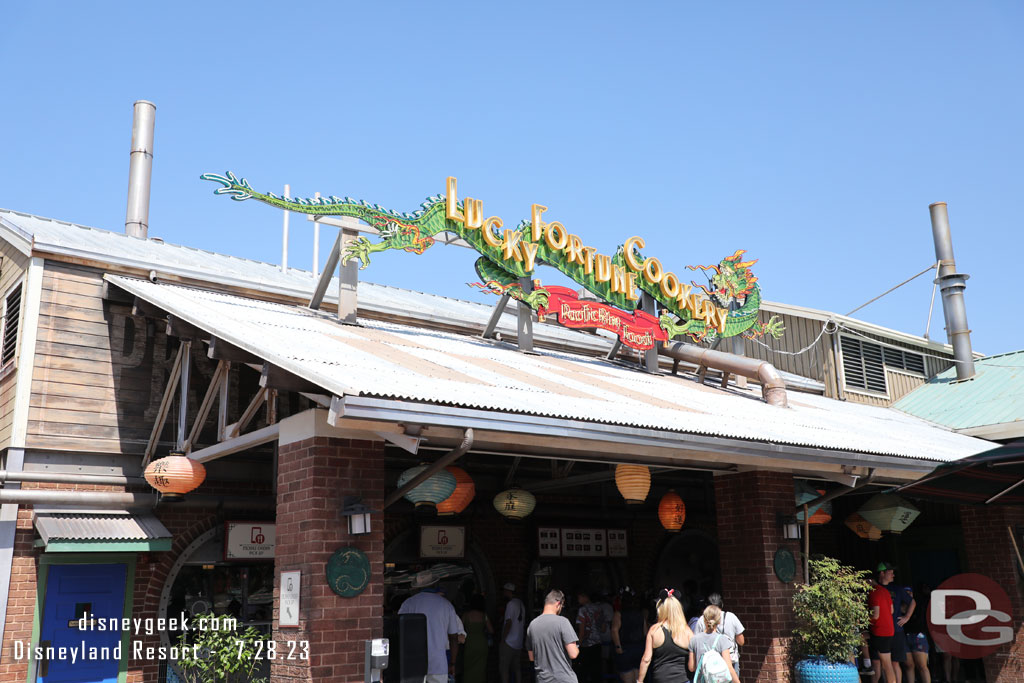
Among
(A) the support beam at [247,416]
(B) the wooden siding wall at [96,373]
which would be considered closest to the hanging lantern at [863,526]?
(B) the wooden siding wall at [96,373]

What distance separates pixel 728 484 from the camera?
10789 mm

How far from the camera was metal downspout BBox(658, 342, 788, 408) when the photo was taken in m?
13.8

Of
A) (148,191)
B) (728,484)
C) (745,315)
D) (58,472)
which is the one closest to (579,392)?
(728,484)

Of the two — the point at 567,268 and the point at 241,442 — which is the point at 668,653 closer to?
the point at 241,442

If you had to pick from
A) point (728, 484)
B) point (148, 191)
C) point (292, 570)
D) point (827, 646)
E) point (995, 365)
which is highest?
point (148, 191)

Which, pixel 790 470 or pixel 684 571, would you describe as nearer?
pixel 790 470

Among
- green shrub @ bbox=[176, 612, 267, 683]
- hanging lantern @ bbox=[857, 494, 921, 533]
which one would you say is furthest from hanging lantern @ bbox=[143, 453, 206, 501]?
hanging lantern @ bbox=[857, 494, 921, 533]

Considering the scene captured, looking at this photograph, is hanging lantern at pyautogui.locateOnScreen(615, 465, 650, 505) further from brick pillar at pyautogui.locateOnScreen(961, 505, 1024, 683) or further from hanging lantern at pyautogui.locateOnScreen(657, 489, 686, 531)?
brick pillar at pyautogui.locateOnScreen(961, 505, 1024, 683)

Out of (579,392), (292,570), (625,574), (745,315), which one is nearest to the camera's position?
(292,570)

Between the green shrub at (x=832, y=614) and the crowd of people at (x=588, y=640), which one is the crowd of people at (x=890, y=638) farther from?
the crowd of people at (x=588, y=640)

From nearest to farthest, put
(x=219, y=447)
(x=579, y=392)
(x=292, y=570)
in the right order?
(x=292, y=570), (x=219, y=447), (x=579, y=392)

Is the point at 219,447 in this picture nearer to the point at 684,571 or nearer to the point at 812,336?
the point at 684,571

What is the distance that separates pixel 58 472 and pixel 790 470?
28.3ft

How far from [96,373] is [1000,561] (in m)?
13.0
